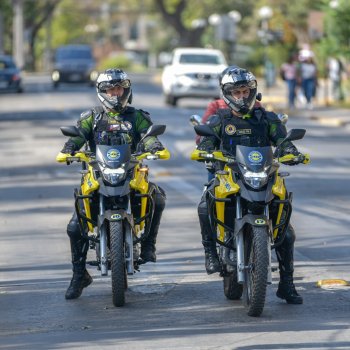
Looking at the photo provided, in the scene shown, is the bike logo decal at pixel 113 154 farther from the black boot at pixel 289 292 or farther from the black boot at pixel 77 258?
the black boot at pixel 289 292

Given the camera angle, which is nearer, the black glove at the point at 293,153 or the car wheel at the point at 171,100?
the black glove at the point at 293,153

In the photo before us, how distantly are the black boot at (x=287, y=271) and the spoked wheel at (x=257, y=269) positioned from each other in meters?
0.48

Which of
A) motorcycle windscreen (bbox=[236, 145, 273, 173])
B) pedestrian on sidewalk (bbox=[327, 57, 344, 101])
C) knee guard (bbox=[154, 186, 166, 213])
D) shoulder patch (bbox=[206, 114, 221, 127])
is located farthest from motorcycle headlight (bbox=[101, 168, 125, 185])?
pedestrian on sidewalk (bbox=[327, 57, 344, 101])

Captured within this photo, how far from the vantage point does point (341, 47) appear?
37.9 meters

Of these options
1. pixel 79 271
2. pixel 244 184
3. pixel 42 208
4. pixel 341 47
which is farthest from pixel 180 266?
pixel 341 47

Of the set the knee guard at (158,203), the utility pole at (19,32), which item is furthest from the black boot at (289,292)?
the utility pole at (19,32)

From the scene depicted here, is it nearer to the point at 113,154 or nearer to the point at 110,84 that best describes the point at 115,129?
the point at 110,84

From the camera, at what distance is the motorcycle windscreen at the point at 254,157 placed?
9.44 meters

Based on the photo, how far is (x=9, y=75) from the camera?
172ft

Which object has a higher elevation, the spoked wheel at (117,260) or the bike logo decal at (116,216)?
the bike logo decal at (116,216)

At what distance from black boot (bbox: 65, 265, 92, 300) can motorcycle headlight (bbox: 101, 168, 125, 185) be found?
876 mm

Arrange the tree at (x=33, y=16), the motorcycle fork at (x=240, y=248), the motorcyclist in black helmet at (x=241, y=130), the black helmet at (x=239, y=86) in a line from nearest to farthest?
the motorcycle fork at (x=240, y=248) → the motorcyclist in black helmet at (x=241, y=130) → the black helmet at (x=239, y=86) → the tree at (x=33, y=16)

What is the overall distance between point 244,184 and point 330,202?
25.8 ft

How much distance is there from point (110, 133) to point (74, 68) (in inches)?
1947
